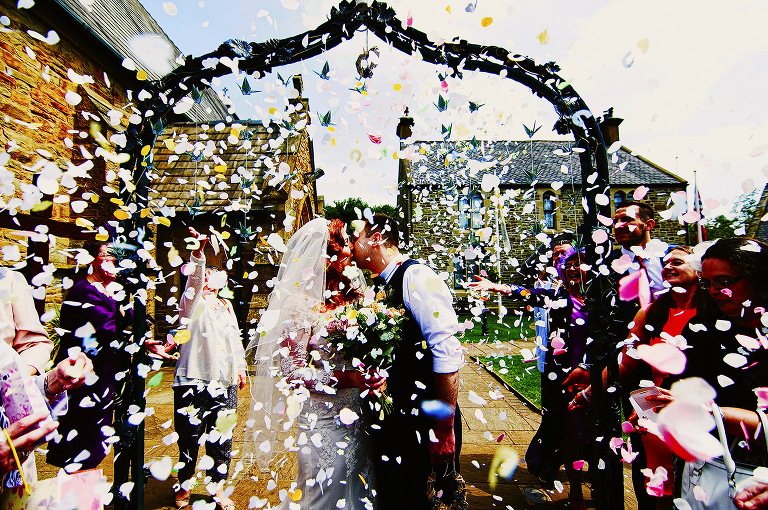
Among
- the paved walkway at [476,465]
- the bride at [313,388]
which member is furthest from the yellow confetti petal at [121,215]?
the paved walkway at [476,465]

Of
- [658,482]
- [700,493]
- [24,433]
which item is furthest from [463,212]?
[24,433]

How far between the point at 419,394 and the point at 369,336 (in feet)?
1.79

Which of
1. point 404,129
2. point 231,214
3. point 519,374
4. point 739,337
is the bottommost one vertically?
point 519,374

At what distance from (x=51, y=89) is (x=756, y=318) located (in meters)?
9.47

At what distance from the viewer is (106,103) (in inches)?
304

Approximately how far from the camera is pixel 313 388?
8.64 feet

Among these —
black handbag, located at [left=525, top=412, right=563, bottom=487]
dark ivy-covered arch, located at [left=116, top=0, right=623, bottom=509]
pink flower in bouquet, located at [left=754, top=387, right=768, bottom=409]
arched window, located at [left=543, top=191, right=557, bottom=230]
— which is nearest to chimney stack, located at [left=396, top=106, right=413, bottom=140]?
arched window, located at [left=543, top=191, right=557, bottom=230]

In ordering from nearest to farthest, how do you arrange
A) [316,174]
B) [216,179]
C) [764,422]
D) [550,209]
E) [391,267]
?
[764,422]
[391,267]
[216,179]
[316,174]
[550,209]

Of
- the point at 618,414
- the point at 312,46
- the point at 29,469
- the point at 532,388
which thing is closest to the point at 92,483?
the point at 29,469

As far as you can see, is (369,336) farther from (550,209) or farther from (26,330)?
(550,209)

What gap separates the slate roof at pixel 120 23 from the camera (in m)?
8.20

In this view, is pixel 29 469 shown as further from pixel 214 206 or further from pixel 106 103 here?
pixel 214 206

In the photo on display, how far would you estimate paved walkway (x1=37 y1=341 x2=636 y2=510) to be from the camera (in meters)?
3.49

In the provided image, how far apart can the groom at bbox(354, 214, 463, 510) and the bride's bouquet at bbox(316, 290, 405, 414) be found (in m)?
0.10
